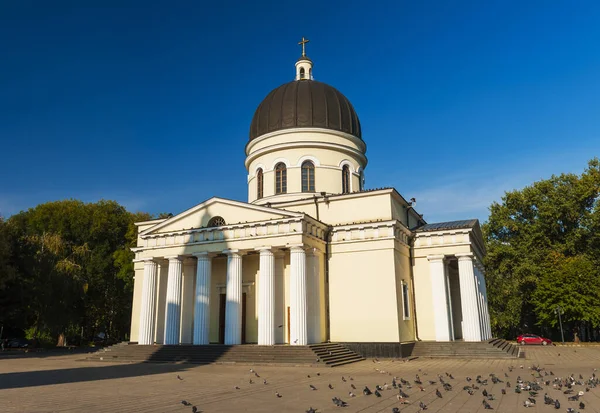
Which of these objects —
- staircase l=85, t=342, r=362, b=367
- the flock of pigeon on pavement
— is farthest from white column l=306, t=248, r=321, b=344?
the flock of pigeon on pavement

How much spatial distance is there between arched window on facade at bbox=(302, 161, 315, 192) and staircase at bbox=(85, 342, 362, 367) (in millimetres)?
10365

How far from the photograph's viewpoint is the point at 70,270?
31.4 meters

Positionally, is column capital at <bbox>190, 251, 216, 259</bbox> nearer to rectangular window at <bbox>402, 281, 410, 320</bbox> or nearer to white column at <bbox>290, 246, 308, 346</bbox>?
white column at <bbox>290, 246, 308, 346</bbox>

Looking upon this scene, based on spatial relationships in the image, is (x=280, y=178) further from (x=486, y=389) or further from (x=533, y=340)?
(x=533, y=340)

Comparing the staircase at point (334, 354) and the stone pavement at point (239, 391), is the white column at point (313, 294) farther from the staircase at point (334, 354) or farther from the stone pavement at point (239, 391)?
the stone pavement at point (239, 391)

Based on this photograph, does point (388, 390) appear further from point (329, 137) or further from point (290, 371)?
point (329, 137)

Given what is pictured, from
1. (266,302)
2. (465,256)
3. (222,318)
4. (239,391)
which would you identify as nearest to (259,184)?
(222,318)

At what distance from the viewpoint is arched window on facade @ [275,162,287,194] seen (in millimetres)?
28080

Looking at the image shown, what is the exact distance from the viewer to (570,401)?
30.2 feet

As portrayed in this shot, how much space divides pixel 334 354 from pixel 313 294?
10.9 feet

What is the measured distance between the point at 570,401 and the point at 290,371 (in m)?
9.14

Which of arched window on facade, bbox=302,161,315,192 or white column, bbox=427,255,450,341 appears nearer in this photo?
white column, bbox=427,255,450,341

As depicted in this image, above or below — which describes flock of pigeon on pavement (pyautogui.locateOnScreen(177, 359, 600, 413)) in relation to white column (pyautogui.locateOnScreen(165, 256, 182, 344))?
below

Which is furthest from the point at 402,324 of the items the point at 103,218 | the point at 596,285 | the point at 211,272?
→ the point at 103,218
